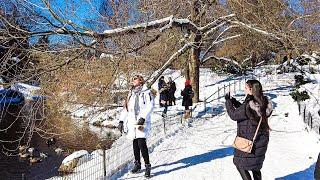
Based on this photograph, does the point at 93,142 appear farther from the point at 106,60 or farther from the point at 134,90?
the point at 134,90

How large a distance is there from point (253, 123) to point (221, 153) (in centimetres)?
405

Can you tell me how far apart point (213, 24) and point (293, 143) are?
162 inches

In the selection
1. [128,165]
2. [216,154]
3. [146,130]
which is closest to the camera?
[146,130]

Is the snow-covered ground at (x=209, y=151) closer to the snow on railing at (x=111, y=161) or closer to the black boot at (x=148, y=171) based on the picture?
the snow on railing at (x=111, y=161)

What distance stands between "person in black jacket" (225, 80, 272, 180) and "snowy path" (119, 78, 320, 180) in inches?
72.8

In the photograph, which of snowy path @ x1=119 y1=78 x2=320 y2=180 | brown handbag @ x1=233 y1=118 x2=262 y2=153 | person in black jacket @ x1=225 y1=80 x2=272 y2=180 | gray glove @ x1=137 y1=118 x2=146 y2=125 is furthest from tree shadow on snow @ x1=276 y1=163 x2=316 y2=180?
gray glove @ x1=137 y1=118 x2=146 y2=125

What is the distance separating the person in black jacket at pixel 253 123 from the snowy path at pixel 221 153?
1.85 m

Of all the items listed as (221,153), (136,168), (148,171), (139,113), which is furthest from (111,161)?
(221,153)

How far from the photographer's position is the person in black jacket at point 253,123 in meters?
6.15

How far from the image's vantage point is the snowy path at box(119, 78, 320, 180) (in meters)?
8.31

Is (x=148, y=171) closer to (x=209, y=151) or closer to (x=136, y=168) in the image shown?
(x=136, y=168)

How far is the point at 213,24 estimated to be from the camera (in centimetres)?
1266

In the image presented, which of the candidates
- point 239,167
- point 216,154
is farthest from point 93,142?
point 239,167

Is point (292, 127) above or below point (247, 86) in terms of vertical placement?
below
